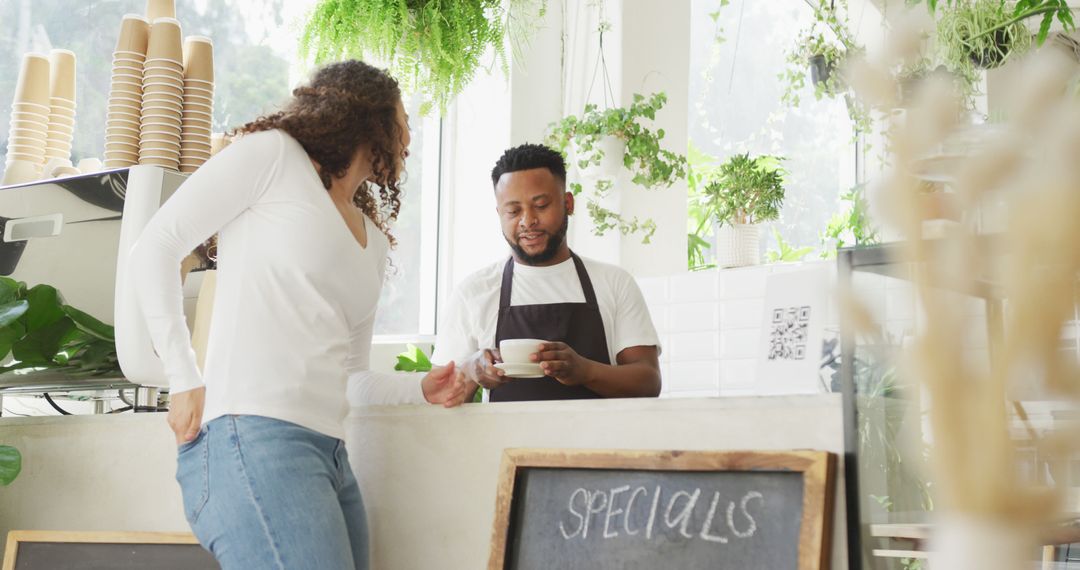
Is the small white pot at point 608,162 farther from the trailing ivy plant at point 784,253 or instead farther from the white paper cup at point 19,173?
the white paper cup at point 19,173

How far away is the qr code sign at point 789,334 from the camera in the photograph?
1.50m

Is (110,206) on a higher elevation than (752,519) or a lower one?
higher

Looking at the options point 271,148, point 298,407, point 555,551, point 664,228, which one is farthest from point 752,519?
point 664,228

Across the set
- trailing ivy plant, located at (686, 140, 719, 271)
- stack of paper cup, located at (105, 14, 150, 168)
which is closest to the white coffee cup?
stack of paper cup, located at (105, 14, 150, 168)

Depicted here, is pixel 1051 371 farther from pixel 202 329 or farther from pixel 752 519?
pixel 202 329

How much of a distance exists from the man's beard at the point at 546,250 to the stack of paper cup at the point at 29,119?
3.58 ft

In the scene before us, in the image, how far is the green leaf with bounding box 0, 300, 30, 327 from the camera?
6.12 feet

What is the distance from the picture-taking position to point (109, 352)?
211cm

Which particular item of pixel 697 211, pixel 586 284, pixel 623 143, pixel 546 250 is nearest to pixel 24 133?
pixel 546 250

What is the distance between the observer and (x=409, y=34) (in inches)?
108

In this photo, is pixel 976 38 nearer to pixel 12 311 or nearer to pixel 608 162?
pixel 608 162

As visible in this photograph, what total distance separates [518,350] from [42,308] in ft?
3.30

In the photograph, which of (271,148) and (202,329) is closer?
(271,148)

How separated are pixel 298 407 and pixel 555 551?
40 cm
